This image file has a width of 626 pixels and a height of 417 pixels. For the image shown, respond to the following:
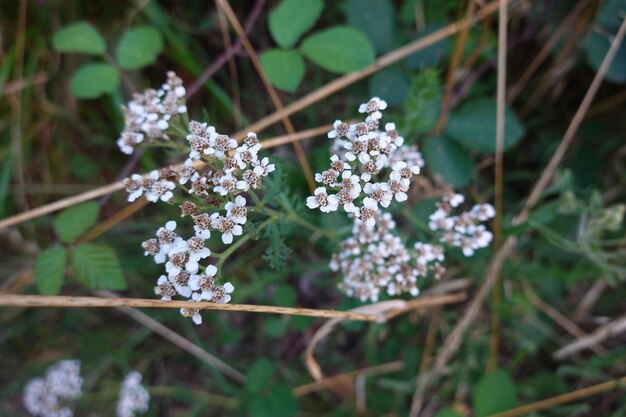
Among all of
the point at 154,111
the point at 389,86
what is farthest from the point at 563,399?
the point at 154,111

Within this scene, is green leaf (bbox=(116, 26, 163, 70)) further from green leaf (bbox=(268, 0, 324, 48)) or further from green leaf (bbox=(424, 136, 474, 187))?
green leaf (bbox=(424, 136, 474, 187))

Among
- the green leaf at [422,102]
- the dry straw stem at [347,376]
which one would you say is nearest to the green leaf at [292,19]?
the green leaf at [422,102]

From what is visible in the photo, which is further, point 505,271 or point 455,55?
point 505,271

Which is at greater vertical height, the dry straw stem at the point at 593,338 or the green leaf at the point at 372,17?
the green leaf at the point at 372,17

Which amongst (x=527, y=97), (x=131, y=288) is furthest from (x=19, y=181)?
(x=527, y=97)

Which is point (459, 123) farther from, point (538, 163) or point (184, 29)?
point (184, 29)

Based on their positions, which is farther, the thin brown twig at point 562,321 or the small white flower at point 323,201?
the thin brown twig at point 562,321

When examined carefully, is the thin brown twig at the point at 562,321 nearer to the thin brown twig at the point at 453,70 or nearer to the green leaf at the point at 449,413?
the green leaf at the point at 449,413
